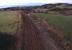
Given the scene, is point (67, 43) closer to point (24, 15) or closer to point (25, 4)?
point (24, 15)

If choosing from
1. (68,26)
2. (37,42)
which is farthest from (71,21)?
(37,42)

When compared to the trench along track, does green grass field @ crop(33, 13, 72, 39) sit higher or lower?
higher

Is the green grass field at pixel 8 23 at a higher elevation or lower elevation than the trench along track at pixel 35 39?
higher

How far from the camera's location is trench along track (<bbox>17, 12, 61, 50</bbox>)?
641 mm

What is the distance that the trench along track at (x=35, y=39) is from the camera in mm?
641

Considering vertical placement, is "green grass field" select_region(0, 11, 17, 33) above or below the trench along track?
above

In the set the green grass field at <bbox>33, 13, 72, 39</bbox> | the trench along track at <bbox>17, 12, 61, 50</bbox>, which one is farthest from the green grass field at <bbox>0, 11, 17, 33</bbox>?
the green grass field at <bbox>33, 13, 72, 39</bbox>

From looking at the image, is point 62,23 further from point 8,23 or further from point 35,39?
point 8,23

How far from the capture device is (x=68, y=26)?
671 mm

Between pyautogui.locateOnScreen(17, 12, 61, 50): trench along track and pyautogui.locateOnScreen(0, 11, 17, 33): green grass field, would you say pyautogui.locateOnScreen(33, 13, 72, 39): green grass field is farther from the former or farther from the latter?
pyautogui.locateOnScreen(0, 11, 17, 33): green grass field

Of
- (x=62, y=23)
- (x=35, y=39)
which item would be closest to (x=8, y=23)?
(x=35, y=39)

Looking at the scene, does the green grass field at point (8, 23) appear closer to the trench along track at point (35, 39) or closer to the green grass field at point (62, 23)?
the trench along track at point (35, 39)

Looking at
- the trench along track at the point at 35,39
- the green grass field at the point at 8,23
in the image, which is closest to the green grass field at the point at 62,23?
the trench along track at the point at 35,39

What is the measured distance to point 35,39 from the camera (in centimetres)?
66
